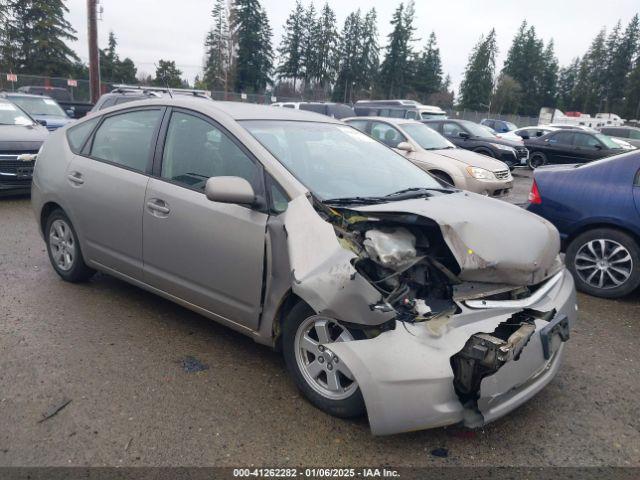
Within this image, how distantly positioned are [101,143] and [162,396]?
7.89 ft

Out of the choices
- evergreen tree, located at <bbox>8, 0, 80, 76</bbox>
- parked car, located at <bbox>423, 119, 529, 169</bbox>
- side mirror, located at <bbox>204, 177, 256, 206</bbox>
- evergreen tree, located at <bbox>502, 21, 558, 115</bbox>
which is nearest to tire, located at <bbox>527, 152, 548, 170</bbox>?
parked car, located at <bbox>423, 119, 529, 169</bbox>

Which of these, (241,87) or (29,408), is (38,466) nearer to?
(29,408)

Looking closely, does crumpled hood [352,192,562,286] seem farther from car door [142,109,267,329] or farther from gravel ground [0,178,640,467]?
gravel ground [0,178,640,467]

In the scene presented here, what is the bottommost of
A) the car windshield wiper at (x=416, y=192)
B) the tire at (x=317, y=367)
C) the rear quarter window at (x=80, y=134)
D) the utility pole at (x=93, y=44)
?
the tire at (x=317, y=367)

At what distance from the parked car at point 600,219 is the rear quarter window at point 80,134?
4.57 metres

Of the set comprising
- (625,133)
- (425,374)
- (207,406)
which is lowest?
(207,406)

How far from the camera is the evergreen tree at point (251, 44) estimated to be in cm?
6438

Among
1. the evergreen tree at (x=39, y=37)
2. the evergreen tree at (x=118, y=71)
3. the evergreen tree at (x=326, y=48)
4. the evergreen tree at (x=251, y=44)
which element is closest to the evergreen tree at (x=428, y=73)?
the evergreen tree at (x=326, y=48)

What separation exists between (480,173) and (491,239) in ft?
21.3

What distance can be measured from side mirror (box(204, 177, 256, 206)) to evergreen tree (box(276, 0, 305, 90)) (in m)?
75.9

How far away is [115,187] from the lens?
393 cm

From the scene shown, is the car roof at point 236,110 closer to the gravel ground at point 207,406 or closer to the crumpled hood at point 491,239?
the crumpled hood at point 491,239

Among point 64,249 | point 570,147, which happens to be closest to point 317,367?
point 64,249

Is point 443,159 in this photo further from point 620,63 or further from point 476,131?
point 620,63
